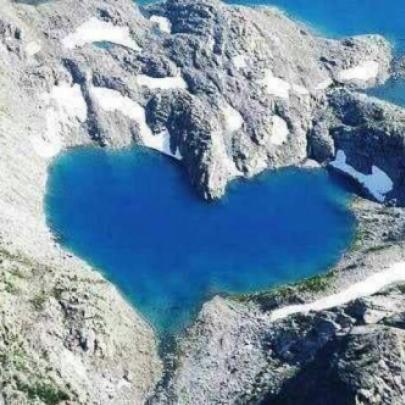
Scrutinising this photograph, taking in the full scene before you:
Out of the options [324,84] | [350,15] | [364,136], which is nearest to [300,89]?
[324,84]

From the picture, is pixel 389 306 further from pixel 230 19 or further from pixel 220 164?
pixel 230 19

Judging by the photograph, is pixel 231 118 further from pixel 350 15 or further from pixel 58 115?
pixel 350 15

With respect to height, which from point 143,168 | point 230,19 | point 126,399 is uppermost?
point 230,19

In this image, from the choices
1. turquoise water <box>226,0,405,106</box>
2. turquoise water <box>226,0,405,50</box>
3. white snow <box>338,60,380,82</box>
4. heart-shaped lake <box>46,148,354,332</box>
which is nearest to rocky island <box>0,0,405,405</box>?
white snow <box>338,60,380,82</box>

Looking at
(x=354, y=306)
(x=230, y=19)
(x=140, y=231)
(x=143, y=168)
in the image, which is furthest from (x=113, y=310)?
(x=230, y=19)

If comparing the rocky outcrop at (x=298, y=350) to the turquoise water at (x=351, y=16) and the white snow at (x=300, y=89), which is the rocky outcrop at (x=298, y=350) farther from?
the turquoise water at (x=351, y=16)

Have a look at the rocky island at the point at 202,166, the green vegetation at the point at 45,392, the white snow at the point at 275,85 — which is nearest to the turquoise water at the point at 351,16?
the rocky island at the point at 202,166
